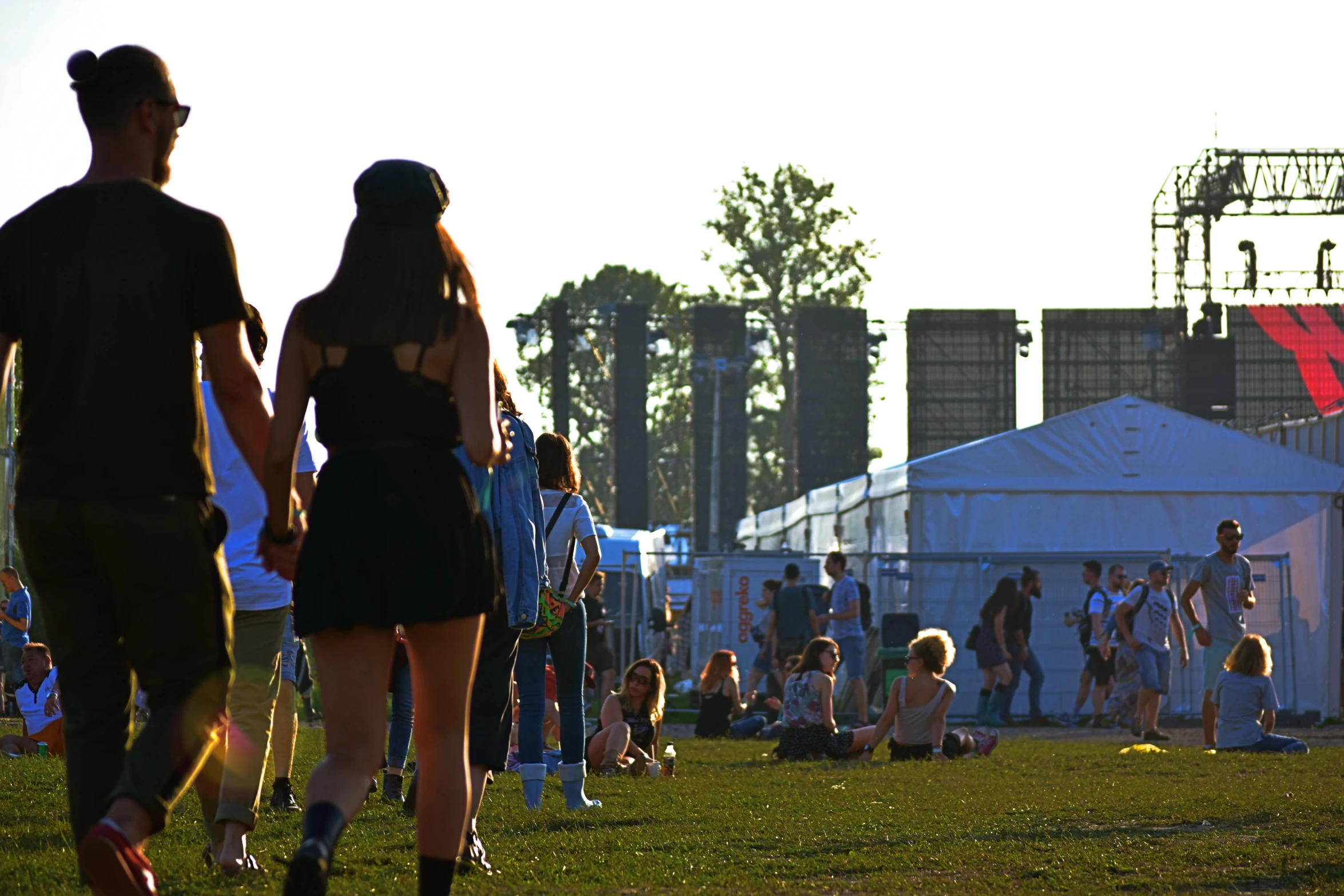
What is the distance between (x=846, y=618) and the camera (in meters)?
17.5

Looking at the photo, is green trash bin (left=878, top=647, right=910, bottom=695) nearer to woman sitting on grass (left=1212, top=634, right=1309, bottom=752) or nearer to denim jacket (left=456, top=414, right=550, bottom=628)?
woman sitting on grass (left=1212, top=634, right=1309, bottom=752)

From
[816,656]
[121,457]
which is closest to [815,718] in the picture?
[816,656]

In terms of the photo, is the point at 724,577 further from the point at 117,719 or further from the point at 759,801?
the point at 117,719

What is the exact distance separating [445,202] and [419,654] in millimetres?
→ 962

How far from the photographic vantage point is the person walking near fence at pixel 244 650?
5211mm

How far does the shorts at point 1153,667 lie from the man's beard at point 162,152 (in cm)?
1368

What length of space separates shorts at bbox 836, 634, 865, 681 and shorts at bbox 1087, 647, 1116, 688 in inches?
98.6

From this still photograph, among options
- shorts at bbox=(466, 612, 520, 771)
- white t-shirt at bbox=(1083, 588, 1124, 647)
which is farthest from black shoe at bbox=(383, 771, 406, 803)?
white t-shirt at bbox=(1083, 588, 1124, 647)

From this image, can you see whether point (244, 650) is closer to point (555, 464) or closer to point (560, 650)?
point (555, 464)

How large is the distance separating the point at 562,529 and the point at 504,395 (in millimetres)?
1569

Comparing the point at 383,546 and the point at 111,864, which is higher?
the point at 383,546

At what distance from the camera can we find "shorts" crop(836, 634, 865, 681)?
17734mm

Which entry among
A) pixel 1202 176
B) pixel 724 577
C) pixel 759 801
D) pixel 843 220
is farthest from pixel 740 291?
pixel 759 801

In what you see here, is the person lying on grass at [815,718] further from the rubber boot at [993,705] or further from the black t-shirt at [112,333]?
the black t-shirt at [112,333]
